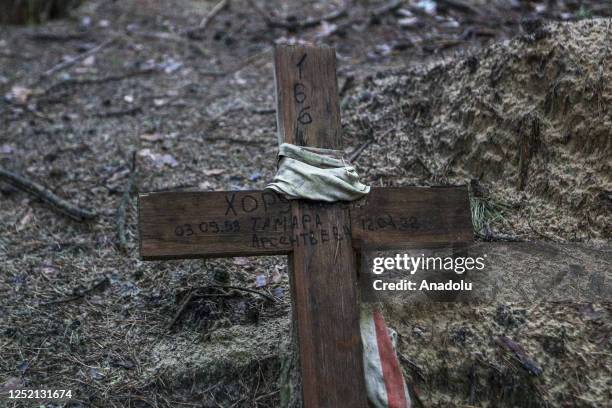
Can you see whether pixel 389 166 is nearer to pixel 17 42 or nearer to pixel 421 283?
pixel 421 283

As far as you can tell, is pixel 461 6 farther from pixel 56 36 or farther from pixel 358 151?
pixel 56 36

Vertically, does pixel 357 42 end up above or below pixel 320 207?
above

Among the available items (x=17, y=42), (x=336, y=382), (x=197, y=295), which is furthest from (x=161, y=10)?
(x=336, y=382)

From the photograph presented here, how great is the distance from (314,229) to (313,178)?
0.19 metres

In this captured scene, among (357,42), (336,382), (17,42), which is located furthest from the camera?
(17,42)

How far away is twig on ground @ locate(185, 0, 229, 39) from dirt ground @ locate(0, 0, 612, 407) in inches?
33.0

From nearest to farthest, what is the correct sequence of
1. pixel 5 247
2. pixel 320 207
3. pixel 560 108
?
pixel 320 207, pixel 560 108, pixel 5 247

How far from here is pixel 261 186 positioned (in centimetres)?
392

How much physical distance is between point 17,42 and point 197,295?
457 cm

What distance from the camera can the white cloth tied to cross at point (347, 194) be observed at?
235cm

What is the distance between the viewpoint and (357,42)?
5.80 metres

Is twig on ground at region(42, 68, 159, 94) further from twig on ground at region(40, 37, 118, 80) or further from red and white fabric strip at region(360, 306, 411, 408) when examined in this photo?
red and white fabric strip at region(360, 306, 411, 408)

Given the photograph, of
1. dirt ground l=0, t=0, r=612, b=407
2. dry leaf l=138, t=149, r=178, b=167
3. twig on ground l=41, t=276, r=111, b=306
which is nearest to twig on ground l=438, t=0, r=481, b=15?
dirt ground l=0, t=0, r=612, b=407

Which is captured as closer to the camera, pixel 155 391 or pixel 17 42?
pixel 155 391
